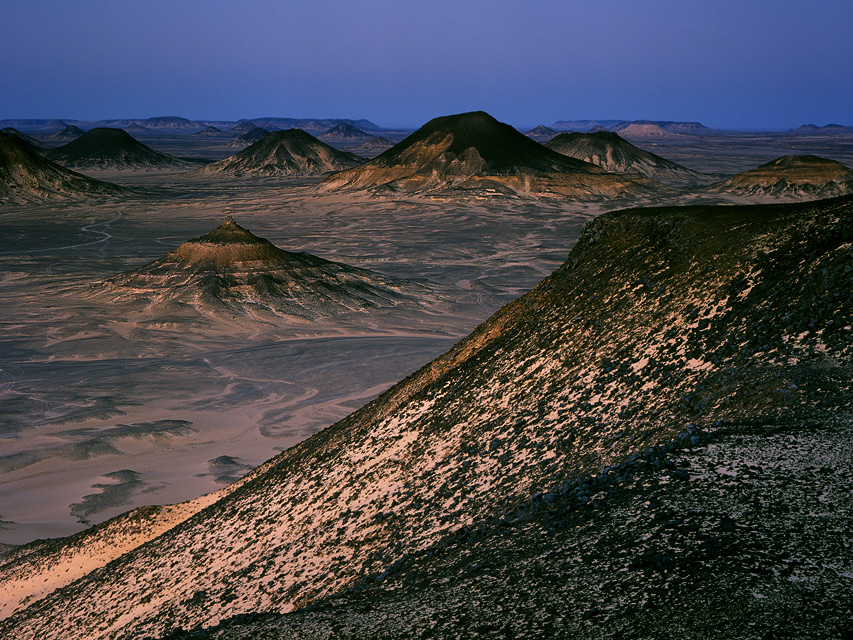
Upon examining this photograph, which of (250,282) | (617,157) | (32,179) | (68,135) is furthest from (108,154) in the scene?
(250,282)

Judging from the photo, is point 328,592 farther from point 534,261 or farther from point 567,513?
point 534,261

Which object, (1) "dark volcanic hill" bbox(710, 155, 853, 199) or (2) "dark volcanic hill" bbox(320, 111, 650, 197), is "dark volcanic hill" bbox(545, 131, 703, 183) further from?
(1) "dark volcanic hill" bbox(710, 155, 853, 199)

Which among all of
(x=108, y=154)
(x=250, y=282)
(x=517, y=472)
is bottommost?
(x=250, y=282)

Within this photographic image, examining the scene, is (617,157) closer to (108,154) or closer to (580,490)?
(108,154)

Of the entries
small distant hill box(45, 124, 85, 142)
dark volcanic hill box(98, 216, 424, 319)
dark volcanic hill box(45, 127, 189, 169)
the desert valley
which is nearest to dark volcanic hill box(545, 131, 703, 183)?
dark volcanic hill box(45, 127, 189, 169)

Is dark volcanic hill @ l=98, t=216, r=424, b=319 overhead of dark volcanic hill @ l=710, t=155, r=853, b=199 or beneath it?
beneath

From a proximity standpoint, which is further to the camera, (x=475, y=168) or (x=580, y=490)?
(x=475, y=168)

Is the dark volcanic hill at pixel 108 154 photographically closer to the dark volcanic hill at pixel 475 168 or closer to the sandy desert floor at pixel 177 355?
the dark volcanic hill at pixel 475 168
